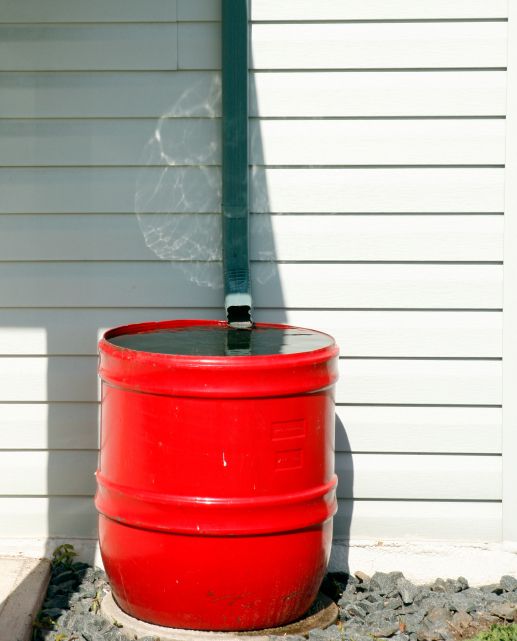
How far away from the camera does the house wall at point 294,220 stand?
4.07 meters

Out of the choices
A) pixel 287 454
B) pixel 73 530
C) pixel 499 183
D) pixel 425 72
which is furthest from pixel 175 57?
pixel 73 530

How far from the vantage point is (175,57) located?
409cm

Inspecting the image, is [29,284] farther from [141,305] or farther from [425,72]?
[425,72]

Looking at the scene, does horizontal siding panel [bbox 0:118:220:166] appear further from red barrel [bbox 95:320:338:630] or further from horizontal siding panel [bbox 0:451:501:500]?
horizontal siding panel [bbox 0:451:501:500]

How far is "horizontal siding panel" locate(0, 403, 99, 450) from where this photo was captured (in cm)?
423

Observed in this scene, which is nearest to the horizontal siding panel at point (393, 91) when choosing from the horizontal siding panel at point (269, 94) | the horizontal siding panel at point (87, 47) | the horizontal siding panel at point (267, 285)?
the horizontal siding panel at point (269, 94)

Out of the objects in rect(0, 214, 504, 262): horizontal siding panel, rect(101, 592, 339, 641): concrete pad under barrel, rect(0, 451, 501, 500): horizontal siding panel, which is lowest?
rect(101, 592, 339, 641): concrete pad under barrel

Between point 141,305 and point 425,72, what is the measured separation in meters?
1.55

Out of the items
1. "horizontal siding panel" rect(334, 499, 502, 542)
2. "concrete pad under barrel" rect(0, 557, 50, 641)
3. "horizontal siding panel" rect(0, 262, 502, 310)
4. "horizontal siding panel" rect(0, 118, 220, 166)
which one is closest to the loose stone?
"horizontal siding panel" rect(334, 499, 502, 542)

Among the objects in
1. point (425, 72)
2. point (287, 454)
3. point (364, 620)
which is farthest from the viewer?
point (425, 72)

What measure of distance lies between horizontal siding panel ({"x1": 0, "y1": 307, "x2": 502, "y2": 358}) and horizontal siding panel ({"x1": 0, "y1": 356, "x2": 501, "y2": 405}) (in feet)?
0.15

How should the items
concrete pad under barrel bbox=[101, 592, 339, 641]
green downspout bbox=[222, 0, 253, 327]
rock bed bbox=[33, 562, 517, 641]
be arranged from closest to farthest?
concrete pad under barrel bbox=[101, 592, 339, 641], rock bed bbox=[33, 562, 517, 641], green downspout bbox=[222, 0, 253, 327]

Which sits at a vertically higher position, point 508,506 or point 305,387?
point 305,387

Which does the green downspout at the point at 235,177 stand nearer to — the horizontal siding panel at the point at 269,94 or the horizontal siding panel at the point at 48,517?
the horizontal siding panel at the point at 269,94
